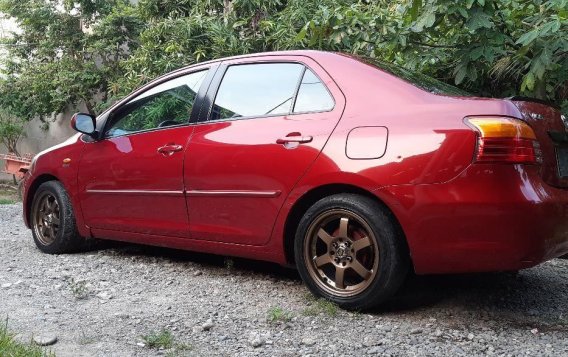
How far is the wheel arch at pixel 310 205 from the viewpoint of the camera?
3321mm

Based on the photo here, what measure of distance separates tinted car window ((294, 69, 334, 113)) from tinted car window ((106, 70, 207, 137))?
3.07ft

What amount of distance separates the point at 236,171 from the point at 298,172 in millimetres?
503

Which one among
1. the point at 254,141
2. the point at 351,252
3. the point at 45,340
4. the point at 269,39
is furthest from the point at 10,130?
the point at 351,252

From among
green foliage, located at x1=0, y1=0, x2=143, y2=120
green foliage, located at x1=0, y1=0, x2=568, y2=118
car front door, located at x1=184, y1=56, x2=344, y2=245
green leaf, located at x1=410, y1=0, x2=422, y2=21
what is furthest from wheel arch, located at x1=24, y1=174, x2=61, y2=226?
green foliage, located at x1=0, y1=0, x2=143, y2=120

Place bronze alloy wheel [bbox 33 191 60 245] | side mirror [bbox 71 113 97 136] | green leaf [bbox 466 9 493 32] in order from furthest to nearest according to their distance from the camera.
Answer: bronze alloy wheel [bbox 33 191 60 245], side mirror [bbox 71 113 97 136], green leaf [bbox 466 9 493 32]

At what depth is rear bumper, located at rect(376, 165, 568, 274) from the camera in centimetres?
299

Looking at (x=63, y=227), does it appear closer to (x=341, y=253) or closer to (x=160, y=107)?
A: (x=160, y=107)

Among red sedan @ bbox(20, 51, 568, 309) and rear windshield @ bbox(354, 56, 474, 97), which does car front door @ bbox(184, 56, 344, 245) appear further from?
rear windshield @ bbox(354, 56, 474, 97)

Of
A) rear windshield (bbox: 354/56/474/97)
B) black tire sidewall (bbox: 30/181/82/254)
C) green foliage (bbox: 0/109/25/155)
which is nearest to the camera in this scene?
rear windshield (bbox: 354/56/474/97)

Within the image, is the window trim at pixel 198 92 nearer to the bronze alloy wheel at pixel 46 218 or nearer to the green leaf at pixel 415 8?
the bronze alloy wheel at pixel 46 218

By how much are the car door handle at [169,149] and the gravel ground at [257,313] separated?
910mm

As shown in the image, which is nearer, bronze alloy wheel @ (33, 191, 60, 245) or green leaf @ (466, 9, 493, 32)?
green leaf @ (466, 9, 493, 32)

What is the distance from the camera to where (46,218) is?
5.41 metres

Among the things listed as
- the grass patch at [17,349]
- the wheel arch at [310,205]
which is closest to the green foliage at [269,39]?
the wheel arch at [310,205]
